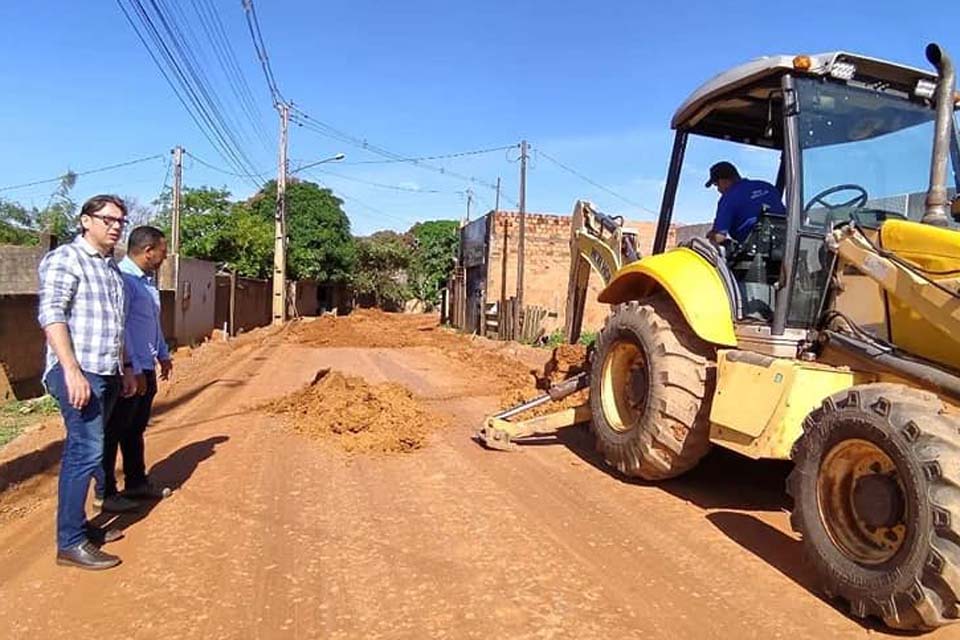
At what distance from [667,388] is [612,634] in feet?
6.92

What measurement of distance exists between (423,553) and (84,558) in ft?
5.45

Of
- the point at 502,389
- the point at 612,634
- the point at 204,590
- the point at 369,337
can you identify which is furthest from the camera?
the point at 369,337

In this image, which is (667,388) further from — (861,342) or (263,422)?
(263,422)

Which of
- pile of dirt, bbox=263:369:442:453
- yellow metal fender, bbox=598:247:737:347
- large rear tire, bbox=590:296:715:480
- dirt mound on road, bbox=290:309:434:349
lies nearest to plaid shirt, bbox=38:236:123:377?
pile of dirt, bbox=263:369:442:453

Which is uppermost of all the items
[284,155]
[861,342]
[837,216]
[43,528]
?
[284,155]

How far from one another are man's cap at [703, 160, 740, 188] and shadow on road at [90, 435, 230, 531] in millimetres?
→ 4448

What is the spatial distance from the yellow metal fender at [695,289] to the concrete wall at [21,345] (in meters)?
6.80

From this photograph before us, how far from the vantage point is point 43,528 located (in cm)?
441

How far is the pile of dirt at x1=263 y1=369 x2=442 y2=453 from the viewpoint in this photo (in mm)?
6625

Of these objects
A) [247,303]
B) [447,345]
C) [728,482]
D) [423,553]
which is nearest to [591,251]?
[728,482]

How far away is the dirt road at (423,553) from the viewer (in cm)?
325

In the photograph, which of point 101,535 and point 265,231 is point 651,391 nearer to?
point 101,535

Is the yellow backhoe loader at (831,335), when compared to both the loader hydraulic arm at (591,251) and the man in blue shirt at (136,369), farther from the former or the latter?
the man in blue shirt at (136,369)

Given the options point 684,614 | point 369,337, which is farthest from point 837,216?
point 369,337
